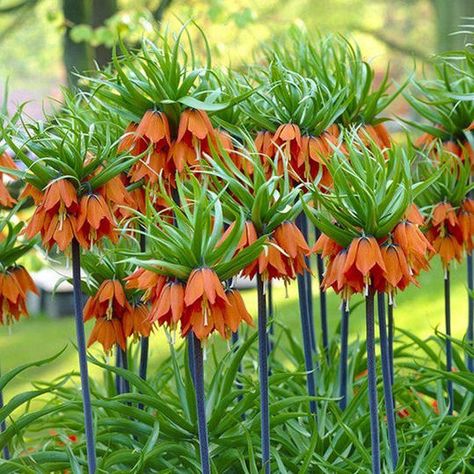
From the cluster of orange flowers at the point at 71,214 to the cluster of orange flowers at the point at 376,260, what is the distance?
524 mm

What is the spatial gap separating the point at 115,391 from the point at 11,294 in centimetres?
59

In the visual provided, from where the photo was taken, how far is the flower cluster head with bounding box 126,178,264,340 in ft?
6.75

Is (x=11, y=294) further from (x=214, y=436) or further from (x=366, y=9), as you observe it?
(x=366, y=9)

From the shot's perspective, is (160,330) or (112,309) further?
(160,330)

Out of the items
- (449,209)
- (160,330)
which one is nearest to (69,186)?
(449,209)

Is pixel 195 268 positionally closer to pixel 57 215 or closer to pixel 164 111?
pixel 57 215

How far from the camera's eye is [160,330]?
6.62m

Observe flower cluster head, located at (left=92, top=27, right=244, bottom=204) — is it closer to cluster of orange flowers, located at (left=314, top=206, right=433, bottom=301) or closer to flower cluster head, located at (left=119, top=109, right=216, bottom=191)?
flower cluster head, located at (left=119, top=109, right=216, bottom=191)

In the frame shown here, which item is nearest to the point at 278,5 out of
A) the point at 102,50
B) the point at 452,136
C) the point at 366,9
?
the point at 366,9

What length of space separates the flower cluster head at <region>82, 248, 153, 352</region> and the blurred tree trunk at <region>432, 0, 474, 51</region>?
4125mm

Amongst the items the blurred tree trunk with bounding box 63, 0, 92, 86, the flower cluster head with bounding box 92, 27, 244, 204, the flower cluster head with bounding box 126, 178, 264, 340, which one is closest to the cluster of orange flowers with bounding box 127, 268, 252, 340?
the flower cluster head with bounding box 126, 178, 264, 340

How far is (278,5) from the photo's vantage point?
1617 centimetres

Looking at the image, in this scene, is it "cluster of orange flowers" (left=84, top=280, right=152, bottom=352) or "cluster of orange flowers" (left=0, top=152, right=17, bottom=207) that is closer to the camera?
"cluster of orange flowers" (left=0, top=152, right=17, bottom=207)

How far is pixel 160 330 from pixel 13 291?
388 centimetres
